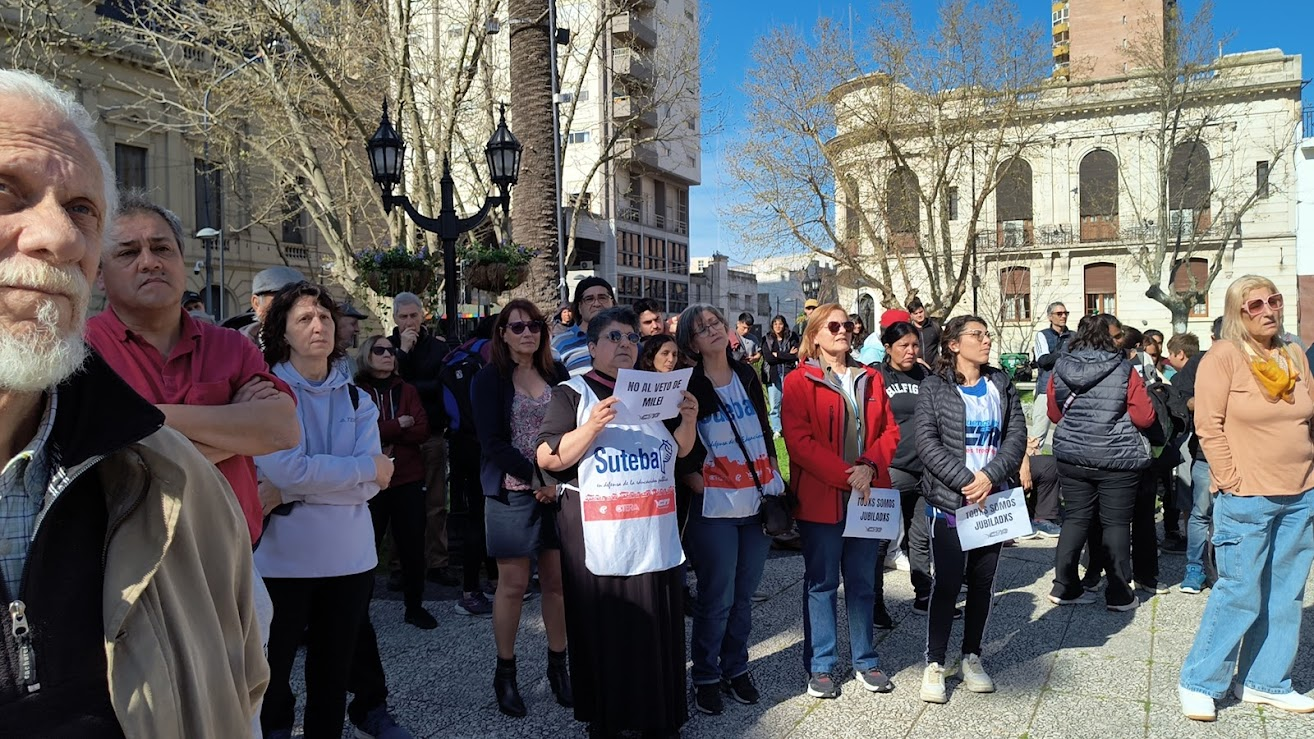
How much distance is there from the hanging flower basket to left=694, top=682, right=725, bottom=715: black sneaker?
651 centimetres

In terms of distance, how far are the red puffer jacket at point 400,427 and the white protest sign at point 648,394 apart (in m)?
2.10

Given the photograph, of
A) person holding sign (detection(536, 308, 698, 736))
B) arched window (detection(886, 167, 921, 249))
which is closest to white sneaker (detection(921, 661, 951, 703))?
person holding sign (detection(536, 308, 698, 736))

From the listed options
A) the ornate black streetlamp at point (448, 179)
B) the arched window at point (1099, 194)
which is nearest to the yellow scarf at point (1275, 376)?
the ornate black streetlamp at point (448, 179)

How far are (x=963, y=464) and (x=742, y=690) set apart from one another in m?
1.59

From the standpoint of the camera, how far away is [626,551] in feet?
12.3

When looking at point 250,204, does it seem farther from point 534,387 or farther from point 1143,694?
point 1143,694

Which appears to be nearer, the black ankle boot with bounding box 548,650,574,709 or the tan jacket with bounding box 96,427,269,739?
the tan jacket with bounding box 96,427,269,739

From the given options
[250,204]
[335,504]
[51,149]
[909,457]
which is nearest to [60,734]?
[51,149]

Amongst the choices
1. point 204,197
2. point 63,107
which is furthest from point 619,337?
point 204,197

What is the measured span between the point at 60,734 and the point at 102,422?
44 cm

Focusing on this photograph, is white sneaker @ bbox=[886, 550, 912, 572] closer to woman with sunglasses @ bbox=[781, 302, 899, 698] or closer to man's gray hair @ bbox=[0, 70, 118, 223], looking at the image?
woman with sunglasses @ bbox=[781, 302, 899, 698]

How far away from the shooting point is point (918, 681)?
4.75m

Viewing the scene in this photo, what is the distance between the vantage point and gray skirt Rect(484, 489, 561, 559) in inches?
172

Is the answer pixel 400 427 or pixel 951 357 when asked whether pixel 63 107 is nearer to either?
pixel 951 357
